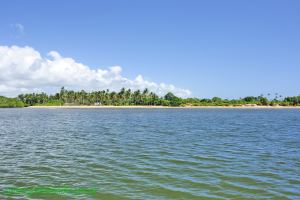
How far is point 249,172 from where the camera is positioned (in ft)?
74.9

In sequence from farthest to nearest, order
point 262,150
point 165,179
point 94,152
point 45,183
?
point 262,150 → point 94,152 → point 165,179 → point 45,183

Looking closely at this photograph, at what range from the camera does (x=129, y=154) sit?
30.7m

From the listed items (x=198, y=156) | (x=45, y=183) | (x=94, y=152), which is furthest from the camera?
(x=94, y=152)

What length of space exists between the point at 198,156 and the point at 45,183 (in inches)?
556

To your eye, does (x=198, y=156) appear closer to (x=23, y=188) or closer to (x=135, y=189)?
(x=135, y=189)

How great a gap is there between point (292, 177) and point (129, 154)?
13.9m

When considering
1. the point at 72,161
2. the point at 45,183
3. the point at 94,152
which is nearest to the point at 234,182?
the point at 45,183

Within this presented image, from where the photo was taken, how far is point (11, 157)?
91.8 feet

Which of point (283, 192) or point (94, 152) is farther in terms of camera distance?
point (94, 152)

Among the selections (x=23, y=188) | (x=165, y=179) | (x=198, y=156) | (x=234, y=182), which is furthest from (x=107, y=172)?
(x=198, y=156)

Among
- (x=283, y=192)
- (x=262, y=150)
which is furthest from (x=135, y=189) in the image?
(x=262, y=150)

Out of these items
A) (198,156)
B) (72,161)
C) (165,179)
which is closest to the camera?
(165,179)

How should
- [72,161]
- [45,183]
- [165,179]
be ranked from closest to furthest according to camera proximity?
[45,183] < [165,179] < [72,161]

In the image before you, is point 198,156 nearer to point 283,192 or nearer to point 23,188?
point 283,192
